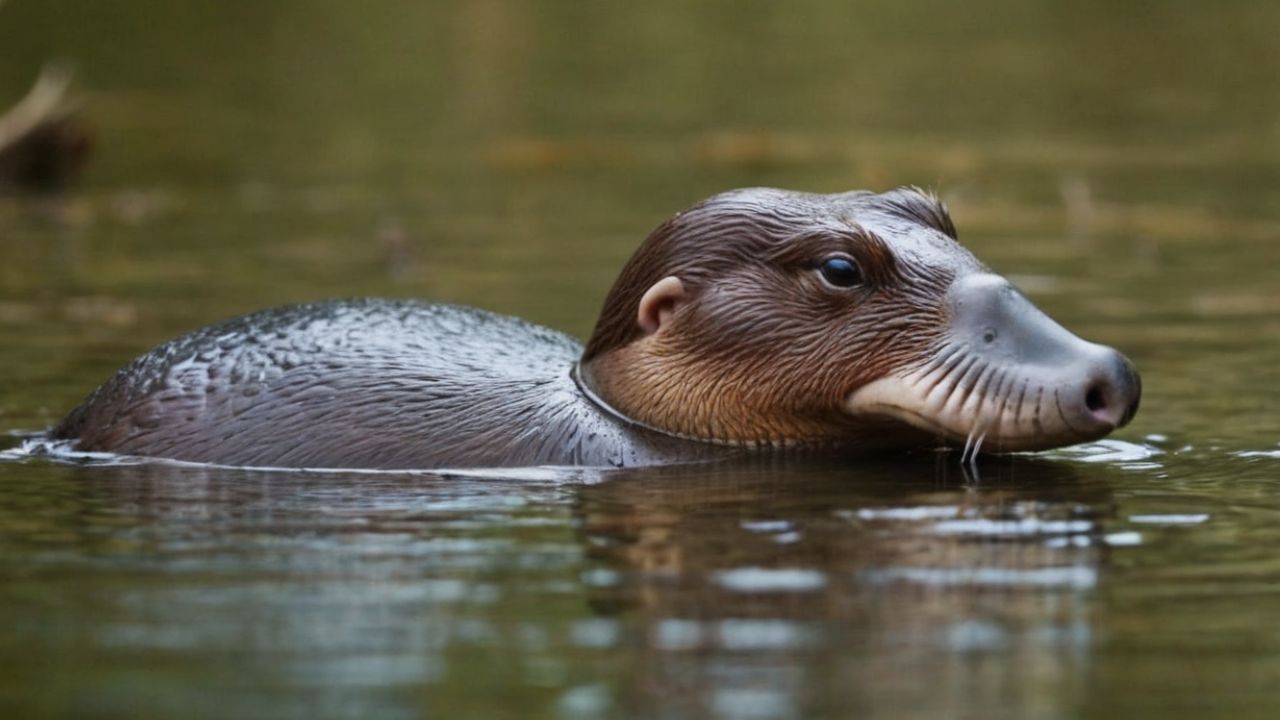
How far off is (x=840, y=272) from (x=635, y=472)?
92 centimetres

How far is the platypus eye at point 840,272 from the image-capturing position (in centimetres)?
768

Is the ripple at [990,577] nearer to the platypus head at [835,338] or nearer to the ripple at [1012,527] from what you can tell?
the ripple at [1012,527]

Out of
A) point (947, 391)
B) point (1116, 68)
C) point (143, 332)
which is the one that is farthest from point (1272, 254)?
point (1116, 68)

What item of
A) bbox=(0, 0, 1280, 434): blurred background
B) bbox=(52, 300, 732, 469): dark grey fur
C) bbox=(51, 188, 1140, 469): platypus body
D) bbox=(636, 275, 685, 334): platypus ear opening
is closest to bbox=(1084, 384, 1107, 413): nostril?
bbox=(51, 188, 1140, 469): platypus body

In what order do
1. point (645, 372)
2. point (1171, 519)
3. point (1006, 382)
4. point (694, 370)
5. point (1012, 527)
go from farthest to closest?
point (645, 372) < point (694, 370) < point (1006, 382) < point (1171, 519) < point (1012, 527)

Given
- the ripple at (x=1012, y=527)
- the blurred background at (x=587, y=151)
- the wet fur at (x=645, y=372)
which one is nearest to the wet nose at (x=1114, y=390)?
A: the ripple at (x=1012, y=527)

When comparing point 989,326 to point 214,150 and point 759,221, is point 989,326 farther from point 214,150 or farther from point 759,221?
point 214,150

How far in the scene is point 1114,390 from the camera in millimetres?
7051

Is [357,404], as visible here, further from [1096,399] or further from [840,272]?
[1096,399]

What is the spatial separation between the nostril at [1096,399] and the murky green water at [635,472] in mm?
277

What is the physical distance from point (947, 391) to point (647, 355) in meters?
1.12

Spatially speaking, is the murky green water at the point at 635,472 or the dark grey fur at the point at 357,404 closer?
the murky green water at the point at 635,472

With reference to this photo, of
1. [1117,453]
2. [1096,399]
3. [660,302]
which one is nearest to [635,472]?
[660,302]

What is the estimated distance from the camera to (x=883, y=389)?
7504 millimetres
